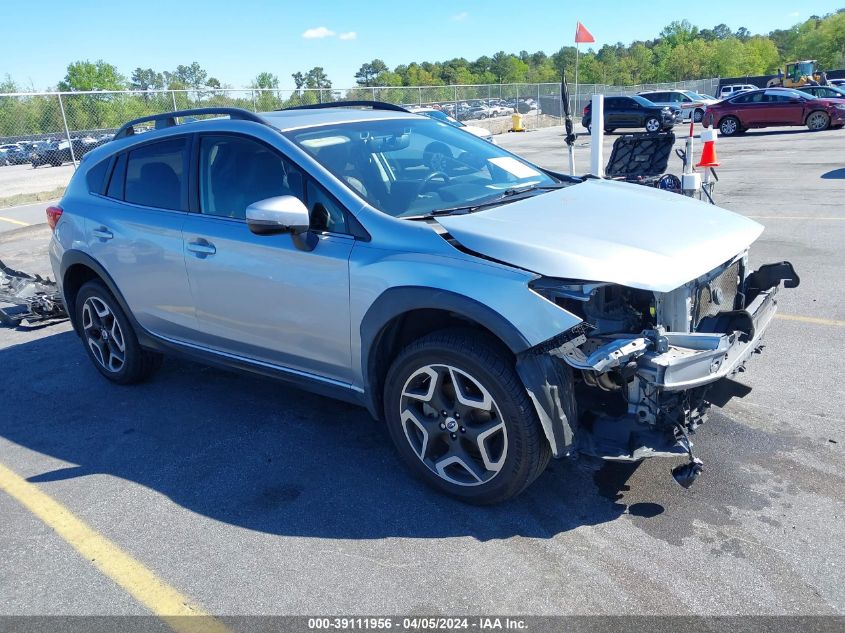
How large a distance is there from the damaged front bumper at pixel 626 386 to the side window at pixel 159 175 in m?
2.61

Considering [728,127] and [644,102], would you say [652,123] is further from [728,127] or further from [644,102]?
[728,127]

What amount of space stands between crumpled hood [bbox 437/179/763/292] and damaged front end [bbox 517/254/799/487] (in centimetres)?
10

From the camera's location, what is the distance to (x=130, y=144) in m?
4.89

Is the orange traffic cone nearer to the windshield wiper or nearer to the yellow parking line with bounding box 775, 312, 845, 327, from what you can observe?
the yellow parking line with bounding box 775, 312, 845, 327

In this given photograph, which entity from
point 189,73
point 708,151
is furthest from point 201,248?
point 189,73

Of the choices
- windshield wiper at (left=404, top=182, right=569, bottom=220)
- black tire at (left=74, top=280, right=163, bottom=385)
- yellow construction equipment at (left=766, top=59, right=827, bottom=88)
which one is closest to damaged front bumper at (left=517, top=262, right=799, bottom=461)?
windshield wiper at (left=404, top=182, right=569, bottom=220)

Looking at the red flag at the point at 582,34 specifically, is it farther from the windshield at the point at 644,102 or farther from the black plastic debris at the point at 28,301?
the windshield at the point at 644,102

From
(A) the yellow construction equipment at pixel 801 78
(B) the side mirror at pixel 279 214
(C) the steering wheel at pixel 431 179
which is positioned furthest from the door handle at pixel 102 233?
(A) the yellow construction equipment at pixel 801 78

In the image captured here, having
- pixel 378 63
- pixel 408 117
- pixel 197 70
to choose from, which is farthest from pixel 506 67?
pixel 408 117

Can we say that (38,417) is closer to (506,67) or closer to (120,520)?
(120,520)

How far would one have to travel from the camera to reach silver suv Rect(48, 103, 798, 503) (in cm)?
299

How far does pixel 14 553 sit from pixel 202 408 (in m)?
1.57

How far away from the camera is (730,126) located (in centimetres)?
2522

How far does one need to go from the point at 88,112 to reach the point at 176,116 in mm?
19091
